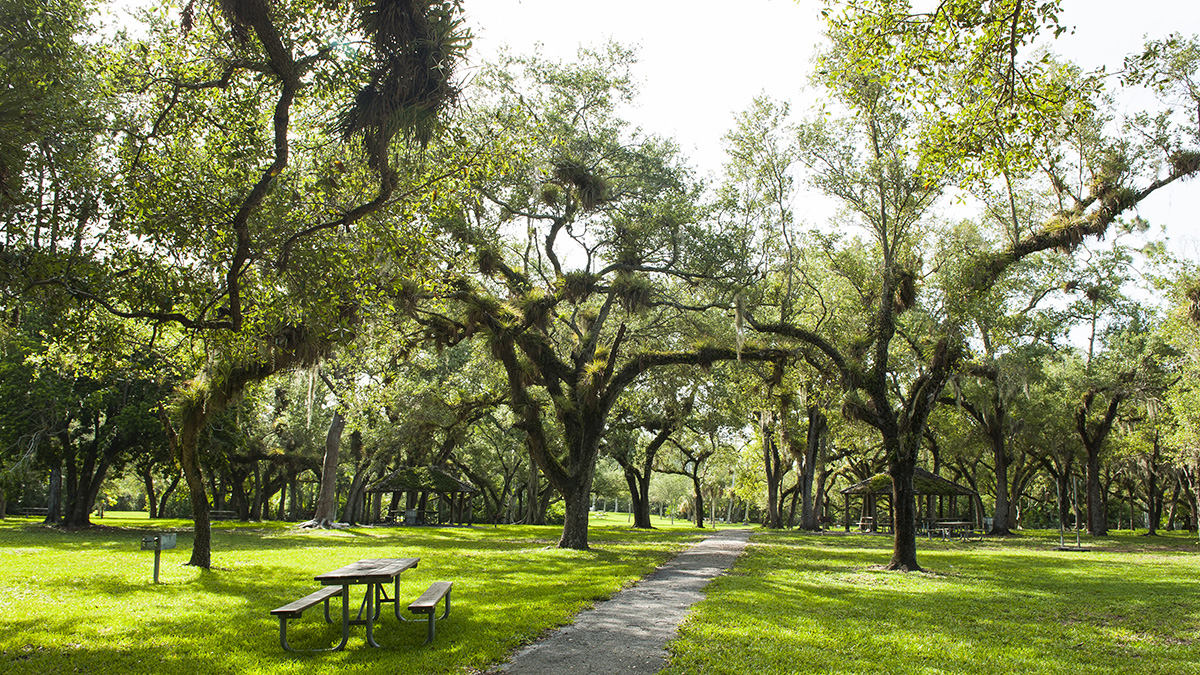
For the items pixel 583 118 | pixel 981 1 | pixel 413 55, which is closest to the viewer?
pixel 981 1

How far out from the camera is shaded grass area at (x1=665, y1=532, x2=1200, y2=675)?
5914 millimetres

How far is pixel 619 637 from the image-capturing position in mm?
6645

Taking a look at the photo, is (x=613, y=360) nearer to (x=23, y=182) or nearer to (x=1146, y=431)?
(x=23, y=182)

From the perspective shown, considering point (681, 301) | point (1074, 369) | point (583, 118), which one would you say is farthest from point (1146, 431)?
point (583, 118)

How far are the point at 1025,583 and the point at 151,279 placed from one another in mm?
13918

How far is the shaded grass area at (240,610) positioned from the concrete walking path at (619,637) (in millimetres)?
288

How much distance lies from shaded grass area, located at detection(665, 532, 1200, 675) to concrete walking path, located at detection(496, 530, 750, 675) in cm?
28

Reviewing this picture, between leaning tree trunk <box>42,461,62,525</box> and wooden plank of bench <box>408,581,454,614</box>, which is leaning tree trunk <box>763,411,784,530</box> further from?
leaning tree trunk <box>42,461,62,525</box>

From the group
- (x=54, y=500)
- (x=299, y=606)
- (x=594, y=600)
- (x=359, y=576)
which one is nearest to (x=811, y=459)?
(x=594, y=600)

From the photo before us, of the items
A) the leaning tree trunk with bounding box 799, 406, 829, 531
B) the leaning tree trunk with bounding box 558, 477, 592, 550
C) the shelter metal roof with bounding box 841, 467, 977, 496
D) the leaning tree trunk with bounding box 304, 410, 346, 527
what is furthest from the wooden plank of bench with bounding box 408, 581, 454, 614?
the shelter metal roof with bounding box 841, 467, 977, 496

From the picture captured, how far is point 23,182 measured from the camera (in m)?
7.41

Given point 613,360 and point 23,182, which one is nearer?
point 23,182

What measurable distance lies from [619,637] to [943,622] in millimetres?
3961

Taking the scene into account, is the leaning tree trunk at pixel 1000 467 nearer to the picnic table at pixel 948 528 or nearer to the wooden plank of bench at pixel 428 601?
the picnic table at pixel 948 528
